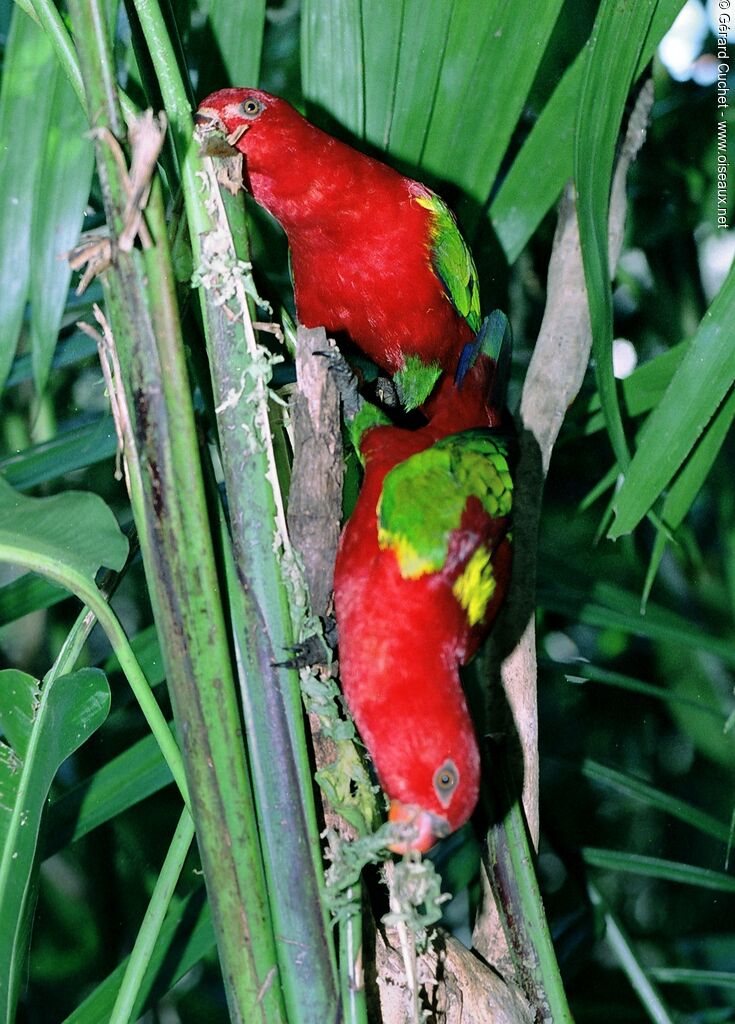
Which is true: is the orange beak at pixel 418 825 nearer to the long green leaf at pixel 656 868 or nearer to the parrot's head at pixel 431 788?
the parrot's head at pixel 431 788

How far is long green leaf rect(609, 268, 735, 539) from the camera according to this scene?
66 centimetres

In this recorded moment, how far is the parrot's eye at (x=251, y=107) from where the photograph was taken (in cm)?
80

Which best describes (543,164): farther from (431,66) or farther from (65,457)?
(65,457)

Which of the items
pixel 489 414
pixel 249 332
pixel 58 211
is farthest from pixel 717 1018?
pixel 58 211

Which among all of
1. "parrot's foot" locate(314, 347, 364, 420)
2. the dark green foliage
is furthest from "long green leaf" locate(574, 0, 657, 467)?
"parrot's foot" locate(314, 347, 364, 420)

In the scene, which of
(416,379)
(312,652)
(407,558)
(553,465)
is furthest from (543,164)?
(553,465)

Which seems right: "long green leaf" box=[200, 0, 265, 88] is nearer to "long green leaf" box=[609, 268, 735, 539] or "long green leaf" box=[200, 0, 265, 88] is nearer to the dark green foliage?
the dark green foliage

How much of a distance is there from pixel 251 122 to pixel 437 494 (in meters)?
0.38

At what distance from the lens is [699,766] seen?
174cm

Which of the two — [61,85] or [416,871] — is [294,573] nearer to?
[416,871]

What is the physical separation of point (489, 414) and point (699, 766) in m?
1.12

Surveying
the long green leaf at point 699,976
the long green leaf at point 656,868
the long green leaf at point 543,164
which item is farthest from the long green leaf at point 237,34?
the long green leaf at point 699,976

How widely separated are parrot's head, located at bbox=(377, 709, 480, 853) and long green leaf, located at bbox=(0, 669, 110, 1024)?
221mm

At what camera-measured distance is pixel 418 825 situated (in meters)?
0.60
